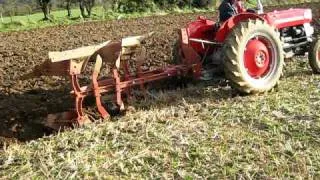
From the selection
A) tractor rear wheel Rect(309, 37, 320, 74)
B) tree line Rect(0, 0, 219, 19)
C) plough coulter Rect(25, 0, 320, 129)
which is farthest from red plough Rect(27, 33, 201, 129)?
tree line Rect(0, 0, 219, 19)

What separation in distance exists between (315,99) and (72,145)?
3.16 meters

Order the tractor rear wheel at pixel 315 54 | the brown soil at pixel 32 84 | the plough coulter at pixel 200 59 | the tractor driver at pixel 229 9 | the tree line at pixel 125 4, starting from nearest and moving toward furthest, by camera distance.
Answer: the plough coulter at pixel 200 59
the brown soil at pixel 32 84
the tractor driver at pixel 229 9
the tractor rear wheel at pixel 315 54
the tree line at pixel 125 4

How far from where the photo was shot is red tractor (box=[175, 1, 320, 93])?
727 cm

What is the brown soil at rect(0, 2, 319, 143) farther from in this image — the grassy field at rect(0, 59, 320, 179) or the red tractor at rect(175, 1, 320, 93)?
the red tractor at rect(175, 1, 320, 93)

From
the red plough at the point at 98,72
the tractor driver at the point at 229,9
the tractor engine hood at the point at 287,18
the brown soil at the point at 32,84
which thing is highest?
the tractor driver at the point at 229,9

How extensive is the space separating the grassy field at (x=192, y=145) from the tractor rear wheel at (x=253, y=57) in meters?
0.28

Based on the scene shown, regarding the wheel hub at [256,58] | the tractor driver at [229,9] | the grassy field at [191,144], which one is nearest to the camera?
the grassy field at [191,144]

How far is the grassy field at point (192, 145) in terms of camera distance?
5.02m

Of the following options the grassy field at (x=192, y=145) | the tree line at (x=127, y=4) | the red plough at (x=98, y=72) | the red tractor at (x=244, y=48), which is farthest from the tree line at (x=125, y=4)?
the grassy field at (x=192, y=145)

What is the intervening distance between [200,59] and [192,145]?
2542 mm

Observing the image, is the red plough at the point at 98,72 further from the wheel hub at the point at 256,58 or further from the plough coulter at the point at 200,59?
the wheel hub at the point at 256,58

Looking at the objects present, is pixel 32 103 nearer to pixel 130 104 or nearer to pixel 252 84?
pixel 130 104

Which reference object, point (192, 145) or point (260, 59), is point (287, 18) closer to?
point (260, 59)

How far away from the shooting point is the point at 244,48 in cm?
739
